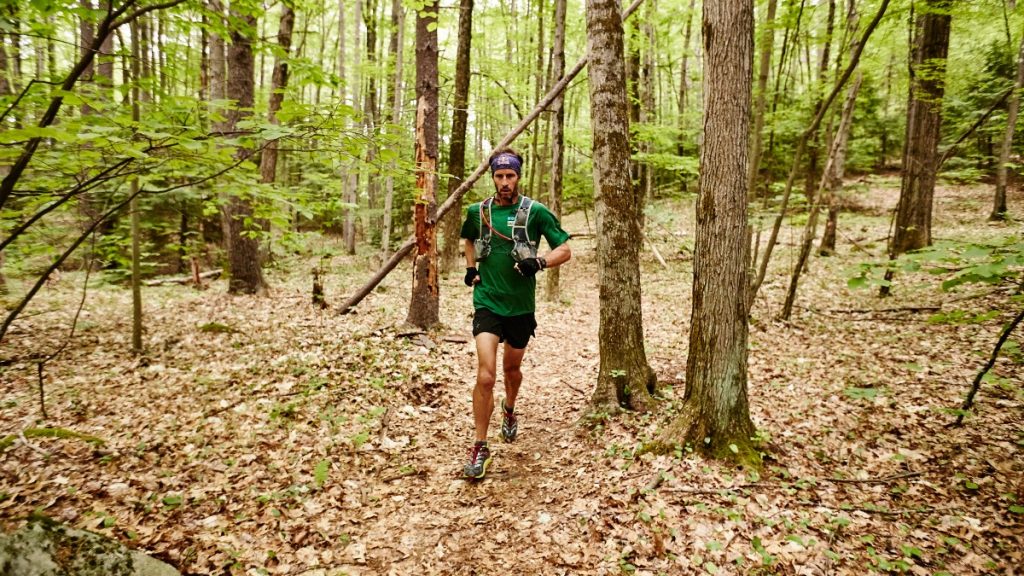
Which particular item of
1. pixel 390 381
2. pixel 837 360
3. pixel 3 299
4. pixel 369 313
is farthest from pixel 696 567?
pixel 3 299

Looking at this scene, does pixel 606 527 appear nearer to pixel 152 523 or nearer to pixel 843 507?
pixel 843 507

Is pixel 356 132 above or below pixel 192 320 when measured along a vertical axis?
above

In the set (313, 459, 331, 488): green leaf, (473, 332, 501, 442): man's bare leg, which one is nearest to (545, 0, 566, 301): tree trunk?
(473, 332, 501, 442): man's bare leg

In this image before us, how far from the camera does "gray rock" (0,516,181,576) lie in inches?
99.0

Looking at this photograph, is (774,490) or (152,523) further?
(774,490)

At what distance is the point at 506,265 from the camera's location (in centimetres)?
455

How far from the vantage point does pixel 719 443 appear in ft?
13.3

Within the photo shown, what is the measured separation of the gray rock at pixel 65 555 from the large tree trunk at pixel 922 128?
38.5 ft

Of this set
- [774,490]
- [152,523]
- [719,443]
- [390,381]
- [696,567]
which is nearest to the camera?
[696,567]

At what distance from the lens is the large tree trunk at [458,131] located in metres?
11.5

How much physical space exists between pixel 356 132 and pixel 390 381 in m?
→ 3.25

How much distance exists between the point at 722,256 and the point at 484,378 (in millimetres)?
2393

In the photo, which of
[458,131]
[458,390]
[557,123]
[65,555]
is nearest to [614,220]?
[458,390]

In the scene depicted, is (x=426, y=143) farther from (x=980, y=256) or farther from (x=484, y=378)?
(x=980, y=256)
